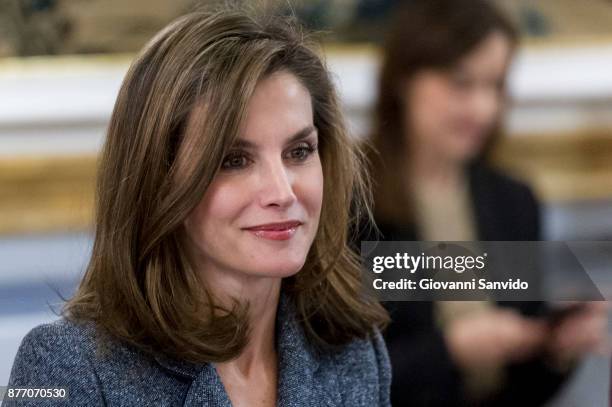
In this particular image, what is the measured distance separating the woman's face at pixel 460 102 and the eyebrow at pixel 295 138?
0.91 ft

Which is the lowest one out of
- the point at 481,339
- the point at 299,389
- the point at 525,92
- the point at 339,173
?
the point at 299,389

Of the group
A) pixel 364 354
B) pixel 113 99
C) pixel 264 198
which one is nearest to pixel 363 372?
pixel 364 354

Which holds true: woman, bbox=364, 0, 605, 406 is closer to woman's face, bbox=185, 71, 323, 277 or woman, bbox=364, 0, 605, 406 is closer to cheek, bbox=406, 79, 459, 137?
cheek, bbox=406, 79, 459, 137

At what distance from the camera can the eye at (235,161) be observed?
107 centimetres

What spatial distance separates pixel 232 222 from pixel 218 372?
18 cm

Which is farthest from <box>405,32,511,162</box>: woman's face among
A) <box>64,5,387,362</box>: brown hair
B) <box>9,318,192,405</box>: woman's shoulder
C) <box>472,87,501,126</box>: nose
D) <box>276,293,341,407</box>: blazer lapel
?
<box>9,318,192,405</box>: woman's shoulder

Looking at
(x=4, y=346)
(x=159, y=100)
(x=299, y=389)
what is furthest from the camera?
(x=4, y=346)

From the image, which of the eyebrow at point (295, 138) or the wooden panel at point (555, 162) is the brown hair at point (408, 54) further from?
the eyebrow at point (295, 138)

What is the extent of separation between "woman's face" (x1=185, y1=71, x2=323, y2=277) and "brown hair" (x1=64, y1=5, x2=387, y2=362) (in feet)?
0.09

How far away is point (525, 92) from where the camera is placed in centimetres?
136

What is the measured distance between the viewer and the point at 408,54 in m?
1.36

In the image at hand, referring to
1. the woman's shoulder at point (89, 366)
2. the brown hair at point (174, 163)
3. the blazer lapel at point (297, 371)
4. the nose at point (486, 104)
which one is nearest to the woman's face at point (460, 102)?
the nose at point (486, 104)

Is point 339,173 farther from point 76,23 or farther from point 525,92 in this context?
point 76,23

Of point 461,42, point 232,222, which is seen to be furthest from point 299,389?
point 461,42
